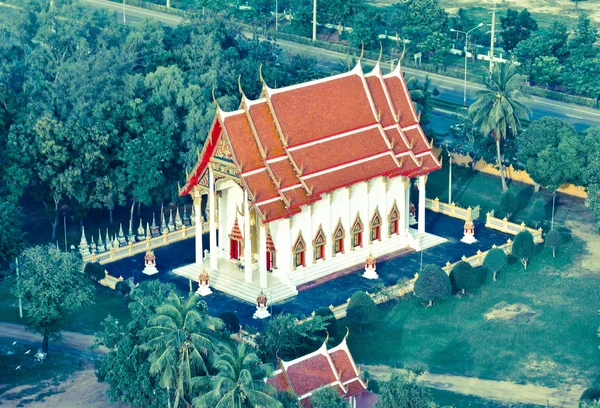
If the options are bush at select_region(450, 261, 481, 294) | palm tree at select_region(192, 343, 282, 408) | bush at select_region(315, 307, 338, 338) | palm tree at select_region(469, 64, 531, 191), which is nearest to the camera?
palm tree at select_region(192, 343, 282, 408)

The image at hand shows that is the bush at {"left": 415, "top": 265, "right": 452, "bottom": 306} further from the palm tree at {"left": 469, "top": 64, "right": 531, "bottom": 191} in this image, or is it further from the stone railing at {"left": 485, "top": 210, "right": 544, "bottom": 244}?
the palm tree at {"left": 469, "top": 64, "right": 531, "bottom": 191}

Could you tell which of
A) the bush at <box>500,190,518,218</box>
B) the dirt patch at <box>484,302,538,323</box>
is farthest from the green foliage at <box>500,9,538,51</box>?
the dirt patch at <box>484,302,538,323</box>

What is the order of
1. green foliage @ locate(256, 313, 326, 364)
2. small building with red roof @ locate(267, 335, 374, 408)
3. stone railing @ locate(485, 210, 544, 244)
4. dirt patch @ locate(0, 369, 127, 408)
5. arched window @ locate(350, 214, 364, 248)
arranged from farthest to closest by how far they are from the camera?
stone railing @ locate(485, 210, 544, 244)
arched window @ locate(350, 214, 364, 248)
green foliage @ locate(256, 313, 326, 364)
dirt patch @ locate(0, 369, 127, 408)
small building with red roof @ locate(267, 335, 374, 408)

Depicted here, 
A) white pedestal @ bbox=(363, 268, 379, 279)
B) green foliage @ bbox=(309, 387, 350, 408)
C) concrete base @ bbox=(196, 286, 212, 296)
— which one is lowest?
concrete base @ bbox=(196, 286, 212, 296)

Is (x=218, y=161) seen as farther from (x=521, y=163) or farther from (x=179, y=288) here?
(x=521, y=163)

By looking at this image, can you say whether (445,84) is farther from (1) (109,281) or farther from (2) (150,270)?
(1) (109,281)

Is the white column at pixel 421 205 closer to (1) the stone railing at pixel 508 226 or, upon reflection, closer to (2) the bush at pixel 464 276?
(1) the stone railing at pixel 508 226
